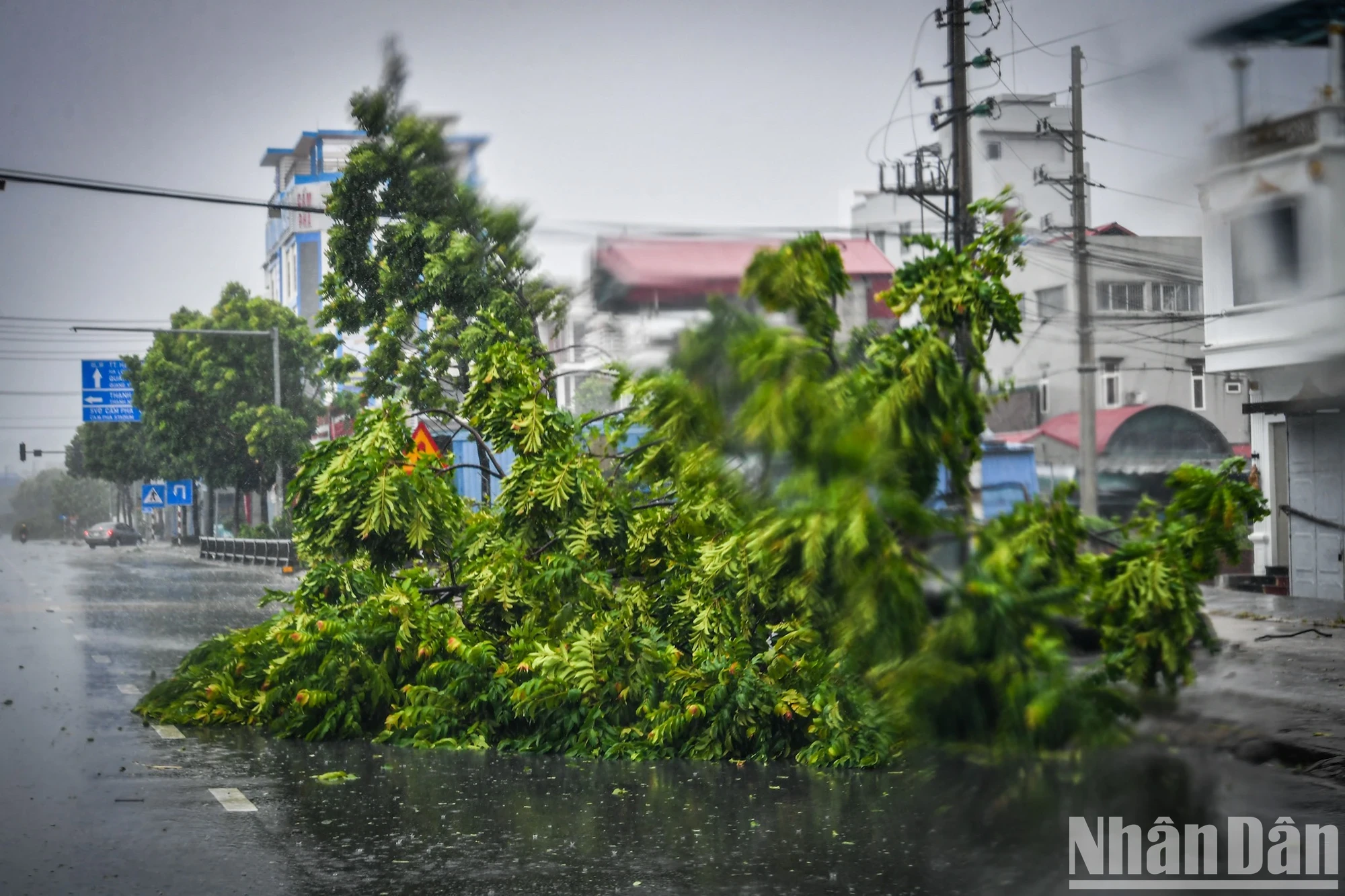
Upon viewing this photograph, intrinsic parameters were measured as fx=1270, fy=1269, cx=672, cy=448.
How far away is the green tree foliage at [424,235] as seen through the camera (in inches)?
112

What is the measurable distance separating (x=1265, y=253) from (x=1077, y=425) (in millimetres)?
575

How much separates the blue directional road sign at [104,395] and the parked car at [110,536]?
3095 cm

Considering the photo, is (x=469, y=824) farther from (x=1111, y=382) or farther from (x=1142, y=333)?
(x=1142, y=333)

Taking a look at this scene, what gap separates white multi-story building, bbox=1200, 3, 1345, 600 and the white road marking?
6722mm

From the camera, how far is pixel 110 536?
66.3 m

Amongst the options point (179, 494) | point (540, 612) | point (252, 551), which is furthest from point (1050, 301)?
point (179, 494)

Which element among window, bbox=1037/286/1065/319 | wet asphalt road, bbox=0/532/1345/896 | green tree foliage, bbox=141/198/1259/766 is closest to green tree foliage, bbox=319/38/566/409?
green tree foliage, bbox=141/198/1259/766

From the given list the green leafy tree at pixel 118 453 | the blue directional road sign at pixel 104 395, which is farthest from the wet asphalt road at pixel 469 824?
the green leafy tree at pixel 118 453

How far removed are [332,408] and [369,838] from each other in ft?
135

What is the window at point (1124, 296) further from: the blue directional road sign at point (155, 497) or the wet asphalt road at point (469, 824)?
the blue directional road sign at point (155, 497)

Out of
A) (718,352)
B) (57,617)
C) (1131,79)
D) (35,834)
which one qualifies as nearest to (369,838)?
(35,834)

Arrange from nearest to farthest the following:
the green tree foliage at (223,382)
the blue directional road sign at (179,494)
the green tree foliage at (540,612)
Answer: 1. the green tree foliage at (540,612)
2. the green tree foliage at (223,382)
3. the blue directional road sign at (179,494)

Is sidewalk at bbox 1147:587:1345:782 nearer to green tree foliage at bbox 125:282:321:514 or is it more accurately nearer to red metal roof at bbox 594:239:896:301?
red metal roof at bbox 594:239:896:301

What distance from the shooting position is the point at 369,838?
6.71m
